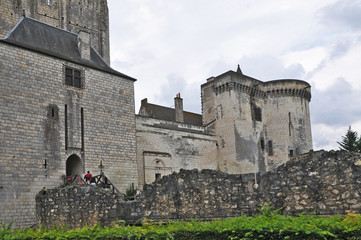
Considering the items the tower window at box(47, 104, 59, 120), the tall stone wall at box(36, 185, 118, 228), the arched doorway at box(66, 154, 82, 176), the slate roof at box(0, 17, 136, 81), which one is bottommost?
the tall stone wall at box(36, 185, 118, 228)

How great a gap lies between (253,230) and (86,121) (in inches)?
710

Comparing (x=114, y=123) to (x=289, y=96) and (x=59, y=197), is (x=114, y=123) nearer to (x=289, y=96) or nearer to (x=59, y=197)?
(x=59, y=197)

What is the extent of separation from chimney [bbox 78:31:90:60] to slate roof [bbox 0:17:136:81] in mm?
261

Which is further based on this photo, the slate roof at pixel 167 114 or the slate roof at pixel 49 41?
the slate roof at pixel 167 114

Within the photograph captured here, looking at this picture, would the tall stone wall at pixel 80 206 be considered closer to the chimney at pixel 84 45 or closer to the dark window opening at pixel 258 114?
the chimney at pixel 84 45

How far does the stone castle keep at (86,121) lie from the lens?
19516 mm

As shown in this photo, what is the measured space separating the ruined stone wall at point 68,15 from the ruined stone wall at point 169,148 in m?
7.21

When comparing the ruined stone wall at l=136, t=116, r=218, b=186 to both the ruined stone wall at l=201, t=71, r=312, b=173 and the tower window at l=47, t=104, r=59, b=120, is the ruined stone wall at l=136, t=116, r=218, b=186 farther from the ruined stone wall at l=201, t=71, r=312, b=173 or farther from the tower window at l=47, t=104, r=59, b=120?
the tower window at l=47, t=104, r=59, b=120

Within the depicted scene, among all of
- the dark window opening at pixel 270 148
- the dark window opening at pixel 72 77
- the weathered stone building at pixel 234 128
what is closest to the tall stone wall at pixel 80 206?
the dark window opening at pixel 72 77

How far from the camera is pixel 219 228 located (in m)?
5.94

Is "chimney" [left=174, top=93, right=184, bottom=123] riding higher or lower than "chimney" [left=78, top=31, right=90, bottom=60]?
lower

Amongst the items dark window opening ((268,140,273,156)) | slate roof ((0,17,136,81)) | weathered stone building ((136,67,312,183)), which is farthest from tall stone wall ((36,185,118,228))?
dark window opening ((268,140,273,156))

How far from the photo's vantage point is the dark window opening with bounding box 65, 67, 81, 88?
22.6m

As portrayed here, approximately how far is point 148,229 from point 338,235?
117 inches
